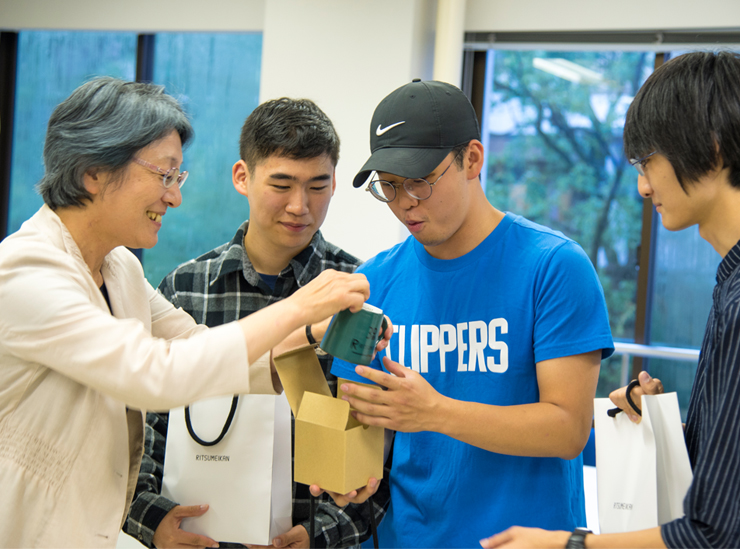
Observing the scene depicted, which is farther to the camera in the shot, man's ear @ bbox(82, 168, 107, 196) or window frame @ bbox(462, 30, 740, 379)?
window frame @ bbox(462, 30, 740, 379)

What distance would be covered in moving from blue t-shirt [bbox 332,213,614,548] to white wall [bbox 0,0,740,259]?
229 centimetres

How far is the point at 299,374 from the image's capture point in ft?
4.24

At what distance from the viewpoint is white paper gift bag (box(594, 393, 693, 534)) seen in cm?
109

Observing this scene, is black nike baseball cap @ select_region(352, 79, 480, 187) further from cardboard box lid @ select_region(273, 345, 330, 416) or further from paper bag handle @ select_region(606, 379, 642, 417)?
paper bag handle @ select_region(606, 379, 642, 417)

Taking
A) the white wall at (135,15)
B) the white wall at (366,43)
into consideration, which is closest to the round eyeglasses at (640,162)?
the white wall at (366,43)

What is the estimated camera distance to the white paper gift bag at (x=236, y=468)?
141 cm

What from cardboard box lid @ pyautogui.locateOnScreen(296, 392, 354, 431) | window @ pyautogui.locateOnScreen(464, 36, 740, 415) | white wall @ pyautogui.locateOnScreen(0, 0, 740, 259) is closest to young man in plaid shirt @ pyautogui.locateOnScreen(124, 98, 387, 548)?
cardboard box lid @ pyautogui.locateOnScreen(296, 392, 354, 431)

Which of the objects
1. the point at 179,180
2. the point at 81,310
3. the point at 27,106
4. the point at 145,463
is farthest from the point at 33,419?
the point at 27,106

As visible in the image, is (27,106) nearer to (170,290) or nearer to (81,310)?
(170,290)

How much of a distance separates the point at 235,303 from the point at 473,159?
2.42 ft

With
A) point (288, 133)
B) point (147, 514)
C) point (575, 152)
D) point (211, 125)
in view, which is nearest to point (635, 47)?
point (575, 152)

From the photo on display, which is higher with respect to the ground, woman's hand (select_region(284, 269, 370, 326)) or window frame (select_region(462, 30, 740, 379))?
window frame (select_region(462, 30, 740, 379))

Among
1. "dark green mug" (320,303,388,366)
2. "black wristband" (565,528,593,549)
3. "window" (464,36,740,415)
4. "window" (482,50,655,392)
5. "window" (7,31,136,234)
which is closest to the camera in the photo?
"black wristband" (565,528,593,549)

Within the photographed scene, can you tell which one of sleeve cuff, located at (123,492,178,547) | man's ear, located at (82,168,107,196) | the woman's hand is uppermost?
man's ear, located at (82,168,107,196)
